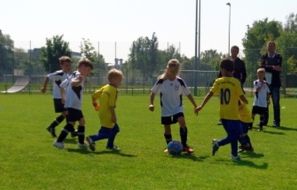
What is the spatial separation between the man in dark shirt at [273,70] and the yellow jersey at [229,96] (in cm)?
670

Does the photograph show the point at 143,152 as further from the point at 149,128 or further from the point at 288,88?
the point at 288,88

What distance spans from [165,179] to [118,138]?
5416mm

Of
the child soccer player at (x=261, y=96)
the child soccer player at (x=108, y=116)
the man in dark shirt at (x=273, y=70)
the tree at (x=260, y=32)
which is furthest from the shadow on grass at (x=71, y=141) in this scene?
the tree at (x=260, y=32)

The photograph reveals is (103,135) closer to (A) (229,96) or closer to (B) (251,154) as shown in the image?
(A) (229,96)

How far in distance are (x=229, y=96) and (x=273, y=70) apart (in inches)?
282

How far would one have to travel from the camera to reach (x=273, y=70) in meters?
17.0

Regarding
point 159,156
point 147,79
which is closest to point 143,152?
point 159,156

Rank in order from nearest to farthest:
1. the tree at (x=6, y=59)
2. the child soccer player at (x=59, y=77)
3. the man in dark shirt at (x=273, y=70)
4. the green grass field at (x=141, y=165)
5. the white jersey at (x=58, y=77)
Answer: the green grass field at (x=141, y=165) → the child soccer player at (x=59, y=77) → the white jersey at (x=58, y=77) → the man in dark shirt at (x=273, y=70) → the tree at (x=6, y=59)

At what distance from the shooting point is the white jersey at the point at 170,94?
1123 cm

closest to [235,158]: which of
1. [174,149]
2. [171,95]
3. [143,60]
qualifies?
[174,149]

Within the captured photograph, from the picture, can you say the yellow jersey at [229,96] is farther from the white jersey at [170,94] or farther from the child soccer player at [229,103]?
the white jersey at [170,94]

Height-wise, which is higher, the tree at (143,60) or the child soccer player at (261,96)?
the tree at (143,60)

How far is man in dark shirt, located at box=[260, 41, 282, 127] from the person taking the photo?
1686 centimetres

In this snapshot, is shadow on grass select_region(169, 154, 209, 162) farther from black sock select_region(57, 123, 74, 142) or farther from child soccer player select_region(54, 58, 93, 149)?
black sock select_region(57, 123, 74, 142)
